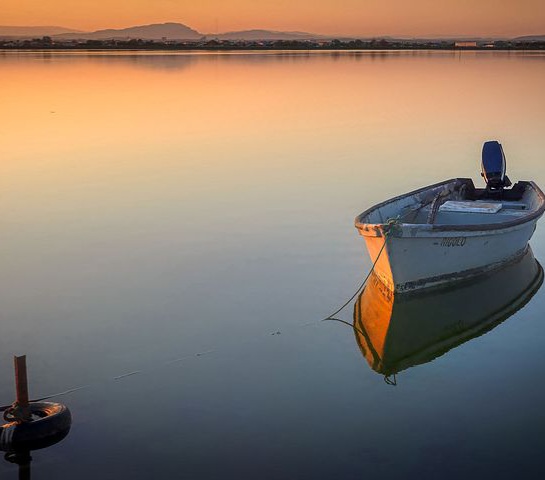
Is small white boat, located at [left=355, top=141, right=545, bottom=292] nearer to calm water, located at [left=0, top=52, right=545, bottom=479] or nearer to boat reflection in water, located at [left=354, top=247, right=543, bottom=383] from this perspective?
boat reflection in water, located at [left=354, top=247, right=543, bottom=383]

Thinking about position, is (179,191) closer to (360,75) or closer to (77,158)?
(77,158)

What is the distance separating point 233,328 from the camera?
32.4 feet

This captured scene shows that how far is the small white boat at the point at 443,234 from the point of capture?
10555 mm

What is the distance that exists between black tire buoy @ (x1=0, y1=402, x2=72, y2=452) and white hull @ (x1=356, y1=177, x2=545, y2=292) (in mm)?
4797

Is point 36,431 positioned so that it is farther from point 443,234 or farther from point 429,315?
point 443,234

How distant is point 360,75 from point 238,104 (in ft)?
90.3

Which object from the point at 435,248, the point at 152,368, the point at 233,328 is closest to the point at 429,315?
the point at 435,248

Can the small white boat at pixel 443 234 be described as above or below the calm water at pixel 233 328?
above

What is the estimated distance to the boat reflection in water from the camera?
9.59 metres

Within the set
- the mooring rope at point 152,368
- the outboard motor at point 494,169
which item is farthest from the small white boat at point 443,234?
the mooring rope at point 152,368

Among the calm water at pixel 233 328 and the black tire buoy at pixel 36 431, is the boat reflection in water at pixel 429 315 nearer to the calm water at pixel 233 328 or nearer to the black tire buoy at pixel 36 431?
the calm water at pixel 233 328

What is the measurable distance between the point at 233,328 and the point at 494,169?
718cm

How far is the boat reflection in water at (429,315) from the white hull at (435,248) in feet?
0.58

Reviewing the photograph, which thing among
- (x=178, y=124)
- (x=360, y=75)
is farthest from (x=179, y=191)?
(x=360, y=75)
